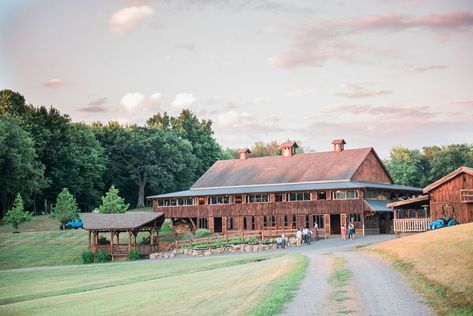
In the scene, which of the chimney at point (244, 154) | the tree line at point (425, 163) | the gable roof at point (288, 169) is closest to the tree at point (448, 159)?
the tree line at point (425, 163)

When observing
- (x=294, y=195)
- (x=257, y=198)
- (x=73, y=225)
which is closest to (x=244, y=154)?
(x=257, y=198)

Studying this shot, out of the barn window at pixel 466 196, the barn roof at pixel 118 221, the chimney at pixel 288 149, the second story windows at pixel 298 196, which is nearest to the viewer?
the barn window at pixel 466 196

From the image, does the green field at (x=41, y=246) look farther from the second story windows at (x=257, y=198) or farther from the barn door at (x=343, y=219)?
the barn door at (x=343, y=219)

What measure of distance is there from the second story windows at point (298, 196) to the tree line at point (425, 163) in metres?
44.1

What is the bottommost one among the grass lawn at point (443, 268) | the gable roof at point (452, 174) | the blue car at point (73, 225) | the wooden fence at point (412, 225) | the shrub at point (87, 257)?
the shrub at point (87, 257)

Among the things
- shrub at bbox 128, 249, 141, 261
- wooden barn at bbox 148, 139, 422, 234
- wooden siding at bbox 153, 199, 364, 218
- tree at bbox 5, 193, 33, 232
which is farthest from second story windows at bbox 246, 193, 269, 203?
tree at bbox 5, 193, 33, 232

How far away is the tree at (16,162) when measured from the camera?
293 ft

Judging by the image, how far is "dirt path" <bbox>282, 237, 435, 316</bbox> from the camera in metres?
20.6

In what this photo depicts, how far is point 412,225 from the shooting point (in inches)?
2181

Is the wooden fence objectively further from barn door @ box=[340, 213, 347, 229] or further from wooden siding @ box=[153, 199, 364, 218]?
barn door @ box=[340, 213, 347, 229]

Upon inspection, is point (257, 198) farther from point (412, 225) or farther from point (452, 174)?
point (452, 174)

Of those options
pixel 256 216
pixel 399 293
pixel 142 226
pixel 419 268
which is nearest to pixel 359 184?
pixel 256 216

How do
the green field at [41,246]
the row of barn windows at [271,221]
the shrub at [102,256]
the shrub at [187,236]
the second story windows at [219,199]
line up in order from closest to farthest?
the shrub at [102,256], the green field at [41,246], the shrub at [187,236], the row of barn windows at [271,221], the second story windows at [219,199]

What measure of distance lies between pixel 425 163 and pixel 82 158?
64812 millimetres
